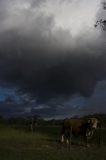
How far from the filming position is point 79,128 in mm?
42969

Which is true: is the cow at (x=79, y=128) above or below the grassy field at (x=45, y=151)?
above

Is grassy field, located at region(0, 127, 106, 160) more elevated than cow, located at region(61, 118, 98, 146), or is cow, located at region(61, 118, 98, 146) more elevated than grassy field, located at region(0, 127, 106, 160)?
cow, located at region(61, 118, 98, 146)

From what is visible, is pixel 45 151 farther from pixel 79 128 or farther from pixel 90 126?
pixel 79 128

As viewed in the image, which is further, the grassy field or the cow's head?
the cow's head

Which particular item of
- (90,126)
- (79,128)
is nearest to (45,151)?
(90,126)

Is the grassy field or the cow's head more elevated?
the cow's head

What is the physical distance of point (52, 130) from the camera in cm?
5588

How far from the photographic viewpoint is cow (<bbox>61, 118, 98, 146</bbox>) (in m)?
42.2

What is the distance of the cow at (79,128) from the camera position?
42156mm

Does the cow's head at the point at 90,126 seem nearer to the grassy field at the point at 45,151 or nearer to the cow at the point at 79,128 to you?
the cow at the point at 79,128

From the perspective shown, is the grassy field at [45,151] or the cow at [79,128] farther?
the cow at [79,128]

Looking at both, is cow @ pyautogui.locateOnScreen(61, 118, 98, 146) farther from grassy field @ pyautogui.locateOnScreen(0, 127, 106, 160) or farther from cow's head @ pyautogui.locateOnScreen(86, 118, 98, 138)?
grassy field @ pyautogui.locateOnScreen(0, 127, 106, 160)

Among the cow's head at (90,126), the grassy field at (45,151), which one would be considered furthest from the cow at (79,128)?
the grassy field at (45,151)

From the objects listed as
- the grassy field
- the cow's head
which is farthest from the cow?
the grassy field
